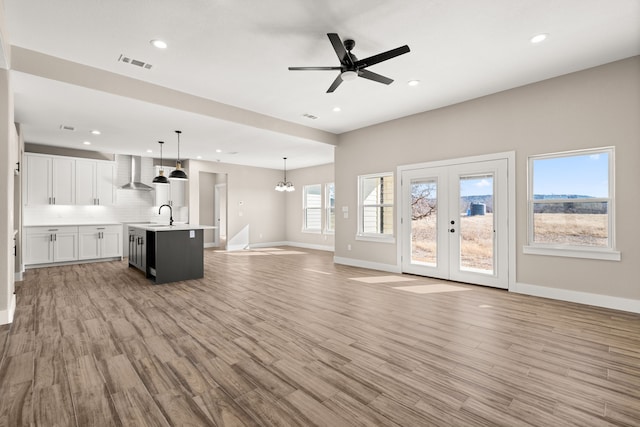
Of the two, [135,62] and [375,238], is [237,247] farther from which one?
[135,62]

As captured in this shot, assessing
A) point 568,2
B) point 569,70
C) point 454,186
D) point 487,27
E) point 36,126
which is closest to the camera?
point 568,2

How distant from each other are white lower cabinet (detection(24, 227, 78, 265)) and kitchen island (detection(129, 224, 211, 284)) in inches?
93.1

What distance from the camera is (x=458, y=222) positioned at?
521 cm

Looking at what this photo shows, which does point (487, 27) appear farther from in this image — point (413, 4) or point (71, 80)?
point (71, 80)

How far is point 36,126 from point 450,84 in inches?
289

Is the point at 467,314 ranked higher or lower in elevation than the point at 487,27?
lower

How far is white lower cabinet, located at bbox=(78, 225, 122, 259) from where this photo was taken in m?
7.22

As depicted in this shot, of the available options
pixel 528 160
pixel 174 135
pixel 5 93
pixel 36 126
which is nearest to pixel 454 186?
pixel 528 160

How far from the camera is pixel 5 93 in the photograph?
321 centimetres

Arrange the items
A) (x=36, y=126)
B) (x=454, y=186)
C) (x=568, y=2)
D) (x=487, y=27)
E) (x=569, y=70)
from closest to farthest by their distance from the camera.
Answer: (x=568, y=2) → (x=487, y=27) → (x=569, y=70) → (x=454, y=186) → (x=36, y=126)

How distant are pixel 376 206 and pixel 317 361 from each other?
455 centimetres

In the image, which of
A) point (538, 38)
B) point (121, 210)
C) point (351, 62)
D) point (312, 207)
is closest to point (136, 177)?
point (121, 210)

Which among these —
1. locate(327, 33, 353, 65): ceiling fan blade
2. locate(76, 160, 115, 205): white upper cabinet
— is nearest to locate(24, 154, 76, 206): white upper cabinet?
locate(76, 160, 115, 205): white upper cabinet

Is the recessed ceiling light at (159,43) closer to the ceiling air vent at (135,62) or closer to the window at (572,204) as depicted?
the ceiling air vent at (135,62)
